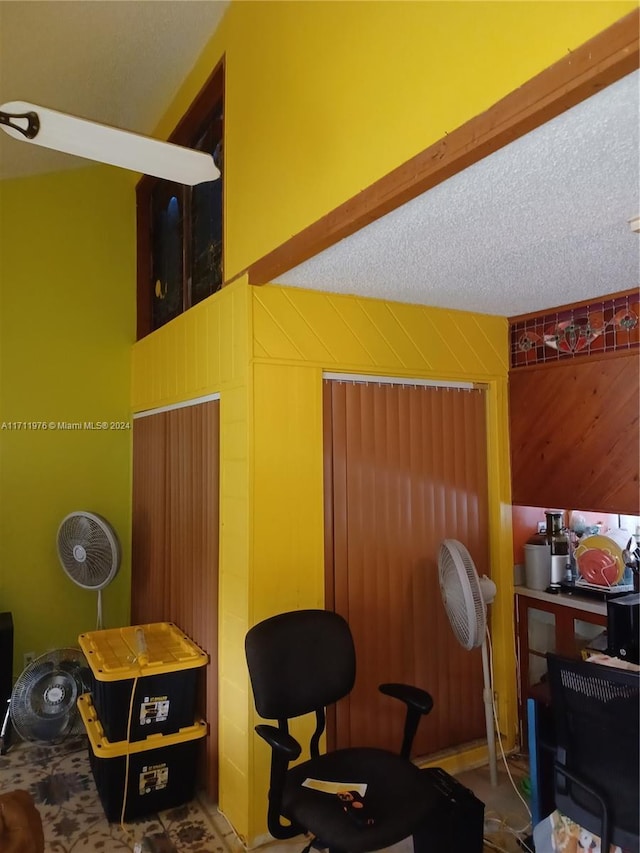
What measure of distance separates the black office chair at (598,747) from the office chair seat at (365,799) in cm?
46

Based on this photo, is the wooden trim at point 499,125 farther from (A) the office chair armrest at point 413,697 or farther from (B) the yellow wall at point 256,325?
(A) the office chair armrest at point 413,697

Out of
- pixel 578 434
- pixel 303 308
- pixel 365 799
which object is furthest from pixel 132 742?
pixel 578 434

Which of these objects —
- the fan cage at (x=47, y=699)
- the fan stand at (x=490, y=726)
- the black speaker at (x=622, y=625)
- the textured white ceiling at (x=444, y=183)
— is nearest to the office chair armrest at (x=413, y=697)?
the fan stand at (x=490, y=726)

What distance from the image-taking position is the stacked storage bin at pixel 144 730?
8.64 feet

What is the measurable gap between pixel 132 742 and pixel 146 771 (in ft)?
0.50

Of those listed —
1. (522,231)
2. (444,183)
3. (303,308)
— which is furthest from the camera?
(303,308)

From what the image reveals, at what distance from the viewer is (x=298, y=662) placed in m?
2.25

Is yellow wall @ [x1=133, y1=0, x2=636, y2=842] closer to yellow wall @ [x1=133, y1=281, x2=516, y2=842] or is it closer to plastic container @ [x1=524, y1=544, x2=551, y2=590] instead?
yellow wall @ [x1=133, y1=281, x2=516, y2=842]

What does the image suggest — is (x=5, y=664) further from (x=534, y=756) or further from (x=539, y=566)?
(x=539, y=566)

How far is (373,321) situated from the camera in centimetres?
295

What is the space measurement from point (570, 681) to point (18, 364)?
3.65 m

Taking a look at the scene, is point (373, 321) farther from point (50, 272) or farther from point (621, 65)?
point (50, 272)

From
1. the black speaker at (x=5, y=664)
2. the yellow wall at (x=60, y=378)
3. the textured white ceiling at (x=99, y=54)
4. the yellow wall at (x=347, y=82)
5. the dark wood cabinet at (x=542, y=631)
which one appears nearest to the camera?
the yellow wall at (x=347, y=82)

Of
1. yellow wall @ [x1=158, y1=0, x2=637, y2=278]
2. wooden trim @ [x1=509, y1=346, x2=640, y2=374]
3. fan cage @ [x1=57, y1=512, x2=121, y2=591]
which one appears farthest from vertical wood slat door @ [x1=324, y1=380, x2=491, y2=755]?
fan cage @ [x1=57, y1=512, x2=121, y2=591]
